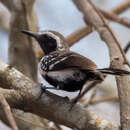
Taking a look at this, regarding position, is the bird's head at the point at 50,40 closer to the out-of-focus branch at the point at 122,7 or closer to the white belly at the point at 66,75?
the white belly at the point at 66,75

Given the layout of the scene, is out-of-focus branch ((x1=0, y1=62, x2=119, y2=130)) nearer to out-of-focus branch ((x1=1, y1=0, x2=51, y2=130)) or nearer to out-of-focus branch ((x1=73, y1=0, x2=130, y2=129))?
out-of-focus branch ((x1=73, y1=0, x2=130, y2=129))

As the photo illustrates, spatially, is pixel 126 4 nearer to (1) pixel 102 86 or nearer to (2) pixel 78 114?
(1) pixel 102 86

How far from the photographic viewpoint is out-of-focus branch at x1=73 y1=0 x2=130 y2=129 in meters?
2.29

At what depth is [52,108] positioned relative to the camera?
2.21 meters

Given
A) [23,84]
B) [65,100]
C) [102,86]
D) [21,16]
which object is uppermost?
[21,16]

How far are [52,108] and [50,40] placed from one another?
4.21ft

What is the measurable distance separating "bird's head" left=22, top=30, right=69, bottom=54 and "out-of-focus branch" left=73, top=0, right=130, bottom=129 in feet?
1.32

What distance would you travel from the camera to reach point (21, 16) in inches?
143

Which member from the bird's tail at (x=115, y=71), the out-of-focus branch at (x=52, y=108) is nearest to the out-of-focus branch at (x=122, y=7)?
the bird's tail at (x=115, y=71)

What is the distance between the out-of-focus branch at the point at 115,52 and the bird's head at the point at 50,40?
402 millimetres

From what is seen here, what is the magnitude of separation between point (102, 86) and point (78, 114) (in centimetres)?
375

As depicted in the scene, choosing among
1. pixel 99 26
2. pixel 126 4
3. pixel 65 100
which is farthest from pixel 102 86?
pixel 65 100

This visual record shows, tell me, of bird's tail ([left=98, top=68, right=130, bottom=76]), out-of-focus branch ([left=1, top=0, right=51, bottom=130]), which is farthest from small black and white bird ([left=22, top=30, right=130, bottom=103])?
out-of-focus branch ([left=1, top=0, right=51, bottom=130])

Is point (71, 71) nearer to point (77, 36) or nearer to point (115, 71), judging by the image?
point (115, 71)
